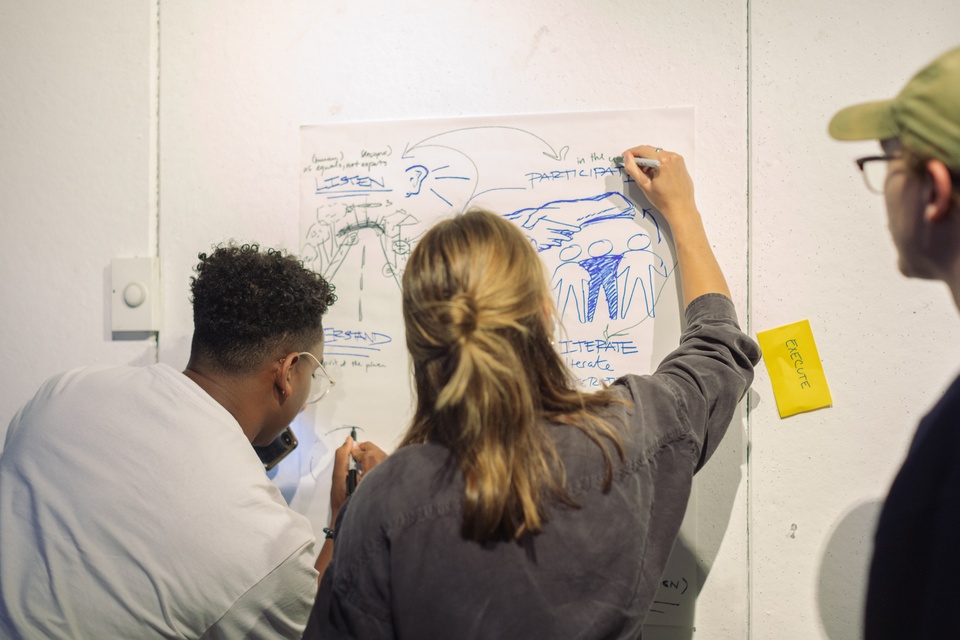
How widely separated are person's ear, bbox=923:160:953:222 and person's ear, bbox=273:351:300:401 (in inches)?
38.4

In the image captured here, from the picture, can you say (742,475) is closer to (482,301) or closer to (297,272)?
(482,301)

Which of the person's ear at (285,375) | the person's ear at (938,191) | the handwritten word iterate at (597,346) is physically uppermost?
the person's ear at (938,191)

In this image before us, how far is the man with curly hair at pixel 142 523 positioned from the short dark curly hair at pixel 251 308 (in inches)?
3.8

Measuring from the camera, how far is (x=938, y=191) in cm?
59

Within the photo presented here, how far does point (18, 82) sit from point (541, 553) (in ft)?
5.11

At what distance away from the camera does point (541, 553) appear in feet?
2.38

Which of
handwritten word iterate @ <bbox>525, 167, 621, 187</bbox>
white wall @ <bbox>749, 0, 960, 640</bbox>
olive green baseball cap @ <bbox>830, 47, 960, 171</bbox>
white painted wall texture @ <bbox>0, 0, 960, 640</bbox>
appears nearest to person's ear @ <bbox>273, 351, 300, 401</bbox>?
white painted wall texture @ <bbox>0, 0, 960, 640</bbox>

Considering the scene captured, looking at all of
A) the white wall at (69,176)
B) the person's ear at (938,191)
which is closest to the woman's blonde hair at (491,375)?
the person's ear at (938,191)

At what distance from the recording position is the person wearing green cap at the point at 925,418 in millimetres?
586

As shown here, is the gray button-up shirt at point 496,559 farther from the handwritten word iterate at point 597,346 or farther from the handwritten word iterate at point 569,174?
the handwritten word iterate at point 569,174

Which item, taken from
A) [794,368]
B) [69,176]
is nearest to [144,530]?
[69,176]

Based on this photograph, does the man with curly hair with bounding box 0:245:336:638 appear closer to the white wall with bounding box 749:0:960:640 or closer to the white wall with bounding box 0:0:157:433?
the white wall with bounding box 0:0:157:433

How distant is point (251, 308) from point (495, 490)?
2.12 feet

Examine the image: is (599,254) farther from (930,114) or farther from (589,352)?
(930,114)
